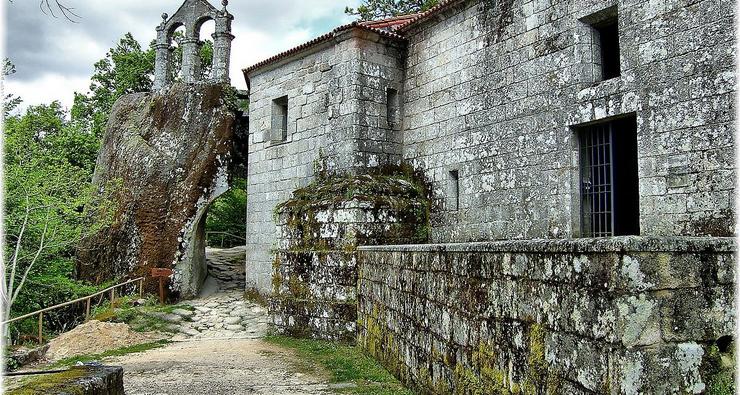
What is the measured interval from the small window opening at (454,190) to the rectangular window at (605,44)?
2.67 m

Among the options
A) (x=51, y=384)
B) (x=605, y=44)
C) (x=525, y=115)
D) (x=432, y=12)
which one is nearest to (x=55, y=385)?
(x=51, y=384)

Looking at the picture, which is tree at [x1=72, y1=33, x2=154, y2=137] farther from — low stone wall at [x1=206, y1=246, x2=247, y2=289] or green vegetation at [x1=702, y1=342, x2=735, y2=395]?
green vegetation at [x1=702, y1=342, x2=735, y2=395]

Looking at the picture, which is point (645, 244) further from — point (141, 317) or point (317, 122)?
point (141, 317)

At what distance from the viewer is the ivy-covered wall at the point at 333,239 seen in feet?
29.5

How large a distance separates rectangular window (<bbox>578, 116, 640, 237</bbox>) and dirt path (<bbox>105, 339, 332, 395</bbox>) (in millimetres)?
4020

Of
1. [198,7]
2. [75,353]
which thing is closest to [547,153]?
[75,353]

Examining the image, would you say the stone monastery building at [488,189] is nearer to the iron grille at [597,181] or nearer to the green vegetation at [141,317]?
the iron grille at [597,181]

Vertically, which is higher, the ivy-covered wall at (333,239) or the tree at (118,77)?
the tree at (118,77)

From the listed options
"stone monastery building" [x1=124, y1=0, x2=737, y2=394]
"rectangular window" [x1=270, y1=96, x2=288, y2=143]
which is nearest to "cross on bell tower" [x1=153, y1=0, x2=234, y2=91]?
"stone monastery building" [x1=124, y1=0, x2=737, y2=394]

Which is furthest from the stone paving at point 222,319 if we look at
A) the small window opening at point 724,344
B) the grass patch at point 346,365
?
the small window opening at point 724,344

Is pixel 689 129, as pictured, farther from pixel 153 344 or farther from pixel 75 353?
pixel 75 353

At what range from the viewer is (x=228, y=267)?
1759cm

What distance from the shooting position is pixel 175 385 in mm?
6438

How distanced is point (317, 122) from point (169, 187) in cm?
461
